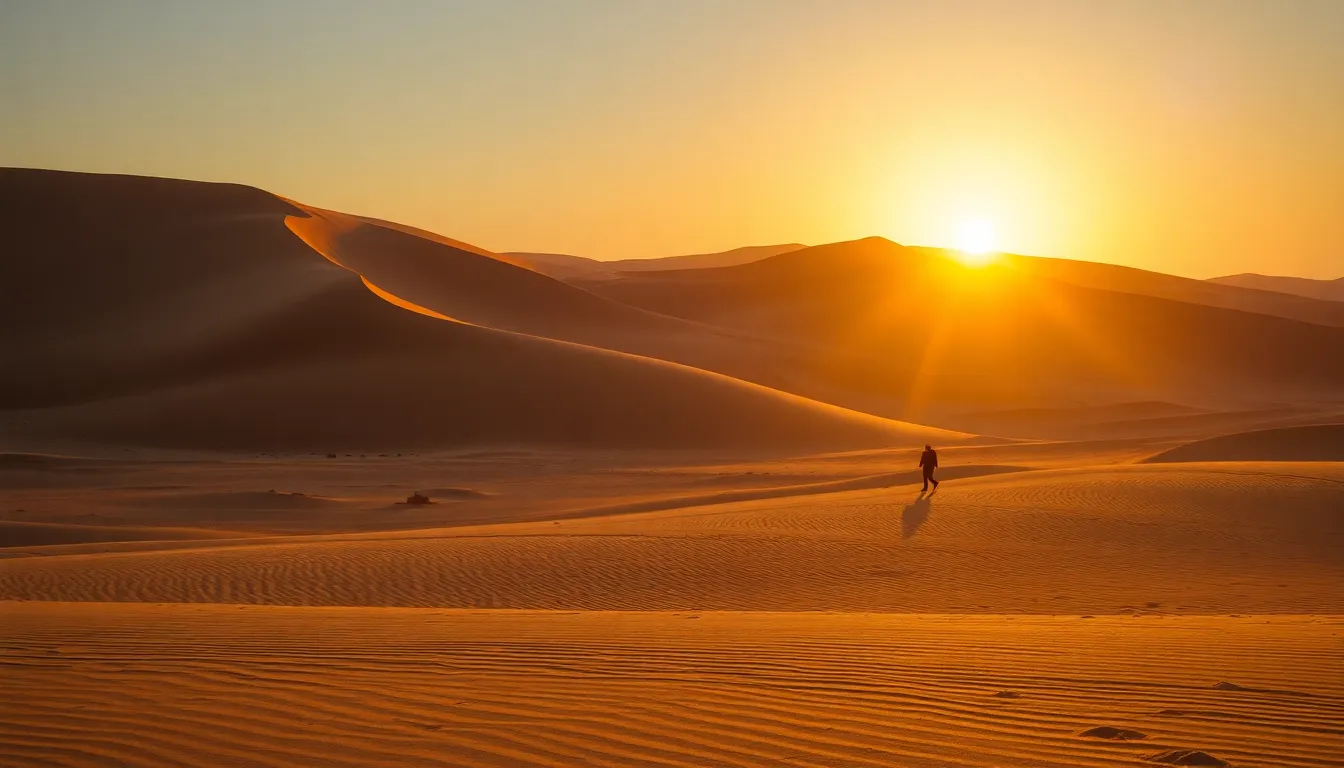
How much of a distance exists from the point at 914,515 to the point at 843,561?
3956mm

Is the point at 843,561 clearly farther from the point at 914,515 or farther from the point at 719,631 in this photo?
the point at 719,631

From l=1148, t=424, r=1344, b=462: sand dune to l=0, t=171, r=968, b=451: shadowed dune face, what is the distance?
45.5ft

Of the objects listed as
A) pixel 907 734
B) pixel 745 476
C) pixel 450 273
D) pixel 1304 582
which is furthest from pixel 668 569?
pixel 450 273

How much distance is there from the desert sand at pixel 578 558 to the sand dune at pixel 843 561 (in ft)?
0.32

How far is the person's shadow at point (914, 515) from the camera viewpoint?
17.8 meters

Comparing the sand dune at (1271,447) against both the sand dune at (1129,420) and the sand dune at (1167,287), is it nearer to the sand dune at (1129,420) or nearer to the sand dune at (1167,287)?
the sand dune at (1129,420)

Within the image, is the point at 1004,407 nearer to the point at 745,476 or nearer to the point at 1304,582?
the point at 745,476

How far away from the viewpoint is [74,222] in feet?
235

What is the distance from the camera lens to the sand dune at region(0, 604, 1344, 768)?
533cm

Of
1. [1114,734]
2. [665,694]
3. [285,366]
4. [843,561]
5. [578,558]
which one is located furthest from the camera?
[285,366]

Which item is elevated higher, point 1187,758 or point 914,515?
point 914,515

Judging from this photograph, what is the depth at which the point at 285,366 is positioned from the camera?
163 ft

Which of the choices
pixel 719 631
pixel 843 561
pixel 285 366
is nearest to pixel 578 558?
pixel 843 561

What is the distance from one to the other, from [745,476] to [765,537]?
14.3 m
